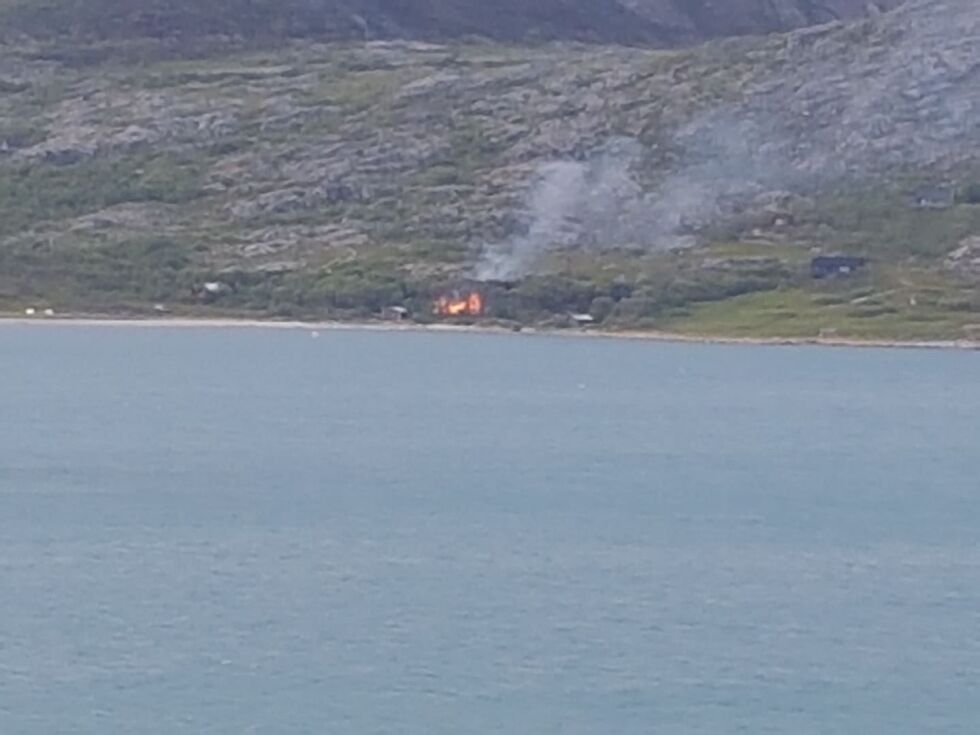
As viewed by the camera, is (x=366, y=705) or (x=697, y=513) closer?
(x=366, y=705)

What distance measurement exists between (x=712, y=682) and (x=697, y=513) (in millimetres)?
39910

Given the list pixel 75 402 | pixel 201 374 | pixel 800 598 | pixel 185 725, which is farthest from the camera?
pixel 201 374

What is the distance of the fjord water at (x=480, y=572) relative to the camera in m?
64.6

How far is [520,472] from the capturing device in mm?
123312

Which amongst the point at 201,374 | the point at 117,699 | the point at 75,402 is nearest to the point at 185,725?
the point at 117,699

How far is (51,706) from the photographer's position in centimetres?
6253

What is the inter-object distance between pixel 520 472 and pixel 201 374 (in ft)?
235

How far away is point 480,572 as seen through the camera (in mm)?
86750

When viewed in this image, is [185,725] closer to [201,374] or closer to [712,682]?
[712,682]

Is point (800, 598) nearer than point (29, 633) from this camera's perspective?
No

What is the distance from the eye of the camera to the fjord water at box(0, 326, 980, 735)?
212ft

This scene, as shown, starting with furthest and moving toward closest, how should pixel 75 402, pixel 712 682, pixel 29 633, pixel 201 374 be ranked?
1. pixel 201 374
2. pixel 75 402
3. pixel 29 633
4. pixel 712 682

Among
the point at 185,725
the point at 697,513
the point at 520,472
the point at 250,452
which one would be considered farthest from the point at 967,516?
the point at 185,725

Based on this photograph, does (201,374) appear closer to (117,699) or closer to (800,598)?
(800,598)
